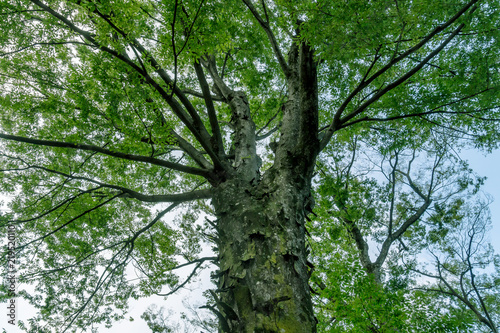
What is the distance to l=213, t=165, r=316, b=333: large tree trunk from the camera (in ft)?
5.99

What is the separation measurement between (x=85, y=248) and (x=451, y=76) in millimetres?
6980

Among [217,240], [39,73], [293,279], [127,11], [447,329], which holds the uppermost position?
[39,73]

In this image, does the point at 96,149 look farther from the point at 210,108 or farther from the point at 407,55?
the point at 407,55

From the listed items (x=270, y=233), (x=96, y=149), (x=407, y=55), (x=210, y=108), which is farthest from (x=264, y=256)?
(x=407, y=55)

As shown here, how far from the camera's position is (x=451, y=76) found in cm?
382

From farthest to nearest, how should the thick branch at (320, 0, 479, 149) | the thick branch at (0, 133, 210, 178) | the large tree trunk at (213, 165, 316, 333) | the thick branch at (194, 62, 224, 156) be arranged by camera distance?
the thick branch at (194, 62, 224, 156)
the thick branch at (0, 133, 210, 178)
the thick branch at (320, 0, 479, 149)
the large tree trunk at (213, 165, 316, 333)

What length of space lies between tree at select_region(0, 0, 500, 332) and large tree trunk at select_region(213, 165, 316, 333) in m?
0.01

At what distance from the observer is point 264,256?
215 centimetres

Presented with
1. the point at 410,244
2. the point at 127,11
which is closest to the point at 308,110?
the point at 127,11

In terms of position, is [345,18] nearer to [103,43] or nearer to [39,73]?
[103,43]

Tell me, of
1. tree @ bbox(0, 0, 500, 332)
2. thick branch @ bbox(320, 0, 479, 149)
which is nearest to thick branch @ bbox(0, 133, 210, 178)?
tree @ bbox(0, 0, 500, 332)

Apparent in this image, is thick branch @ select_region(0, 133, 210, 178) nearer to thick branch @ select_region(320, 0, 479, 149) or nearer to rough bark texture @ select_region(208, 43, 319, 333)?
rough bark texture @ select_region(208, 43, 319, 333)

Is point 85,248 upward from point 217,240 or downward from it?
upward

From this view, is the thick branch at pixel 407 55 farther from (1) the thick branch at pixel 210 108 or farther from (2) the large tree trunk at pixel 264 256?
(1) the thick branch at pixel 210 108
